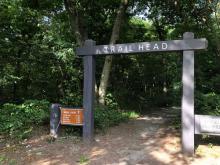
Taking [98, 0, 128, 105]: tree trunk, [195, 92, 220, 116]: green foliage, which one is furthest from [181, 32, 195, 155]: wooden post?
[98, 0, 128, 105]: tree trunk

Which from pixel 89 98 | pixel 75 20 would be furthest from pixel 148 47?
pixel 75 20

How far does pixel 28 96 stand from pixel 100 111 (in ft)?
20.9

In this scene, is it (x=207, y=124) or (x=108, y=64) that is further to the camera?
(x=108, y=64)

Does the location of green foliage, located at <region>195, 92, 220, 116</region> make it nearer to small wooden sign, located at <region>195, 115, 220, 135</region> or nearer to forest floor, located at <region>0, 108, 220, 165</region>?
forest floor, located at <region>0, 108, 220, 165</region>

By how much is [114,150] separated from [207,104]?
3.47 meters

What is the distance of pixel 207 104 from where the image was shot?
9.95 metres

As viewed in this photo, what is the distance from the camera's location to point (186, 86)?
7918 millimetres

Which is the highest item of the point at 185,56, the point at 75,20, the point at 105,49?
the point at 75,20

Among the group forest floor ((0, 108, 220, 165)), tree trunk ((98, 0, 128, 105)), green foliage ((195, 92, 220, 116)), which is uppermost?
tree trunk ((98, 0, 128, 105))

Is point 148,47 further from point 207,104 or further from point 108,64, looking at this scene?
point 108,64

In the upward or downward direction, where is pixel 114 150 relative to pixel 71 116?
downward

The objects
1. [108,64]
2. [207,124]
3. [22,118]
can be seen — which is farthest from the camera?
[108,64]

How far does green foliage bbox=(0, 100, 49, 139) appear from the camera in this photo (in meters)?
9.85

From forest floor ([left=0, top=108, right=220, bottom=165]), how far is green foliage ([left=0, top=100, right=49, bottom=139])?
48 centimetres
